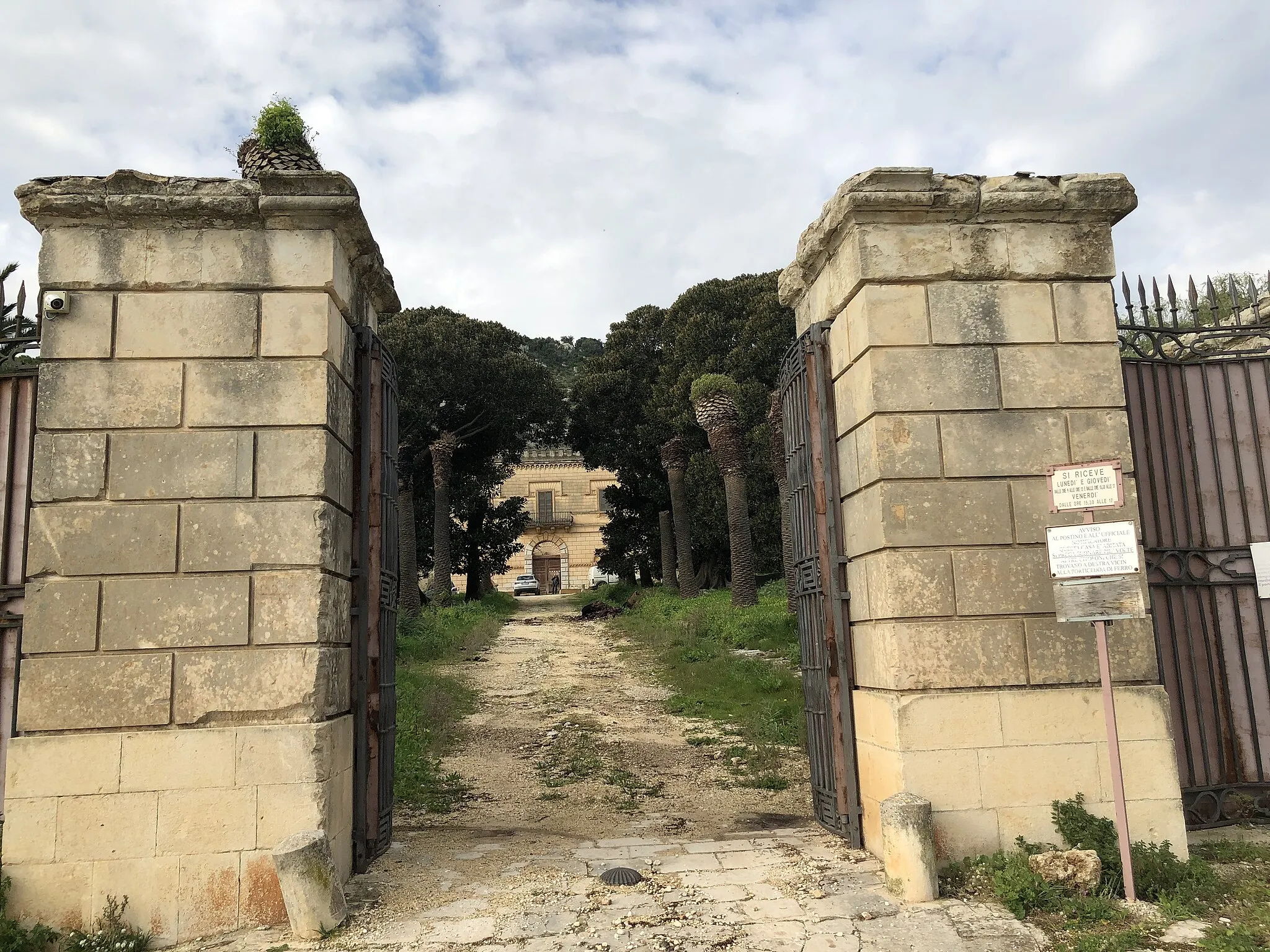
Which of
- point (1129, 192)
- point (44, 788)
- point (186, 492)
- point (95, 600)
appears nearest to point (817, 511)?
point (1129, 192)

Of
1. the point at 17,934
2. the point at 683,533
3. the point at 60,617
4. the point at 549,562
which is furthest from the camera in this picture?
the point at 549,562

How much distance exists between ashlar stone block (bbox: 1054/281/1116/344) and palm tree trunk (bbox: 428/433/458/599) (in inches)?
766

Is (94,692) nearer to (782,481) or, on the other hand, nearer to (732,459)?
(782,481)

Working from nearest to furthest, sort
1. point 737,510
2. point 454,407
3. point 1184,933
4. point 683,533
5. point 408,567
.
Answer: point 1184,933 < point 737,510 < point 408,567 < point 683,533 < point 454,407

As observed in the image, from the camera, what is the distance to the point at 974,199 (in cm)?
551

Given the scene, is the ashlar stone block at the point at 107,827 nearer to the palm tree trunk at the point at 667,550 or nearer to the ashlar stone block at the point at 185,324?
the ashlar stone block at the point at 185,324

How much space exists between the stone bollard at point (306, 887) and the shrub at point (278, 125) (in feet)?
31.5

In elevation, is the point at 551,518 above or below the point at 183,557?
above

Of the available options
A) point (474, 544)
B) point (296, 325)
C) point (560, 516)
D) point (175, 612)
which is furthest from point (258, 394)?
point (560, 516)

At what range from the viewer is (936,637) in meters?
5.20

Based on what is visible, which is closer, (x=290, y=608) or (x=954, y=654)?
(x=290, y=608)

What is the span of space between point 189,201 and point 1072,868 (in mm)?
5790

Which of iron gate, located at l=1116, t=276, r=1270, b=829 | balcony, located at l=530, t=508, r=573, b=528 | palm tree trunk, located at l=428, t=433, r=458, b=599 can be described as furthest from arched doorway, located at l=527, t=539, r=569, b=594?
iron gate, located at l=1116, t=276, r=1270, b=829

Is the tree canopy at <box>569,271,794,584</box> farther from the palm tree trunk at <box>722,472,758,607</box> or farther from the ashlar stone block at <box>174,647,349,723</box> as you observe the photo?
the ashlar stone block at <box>174,647,349,723</box>
